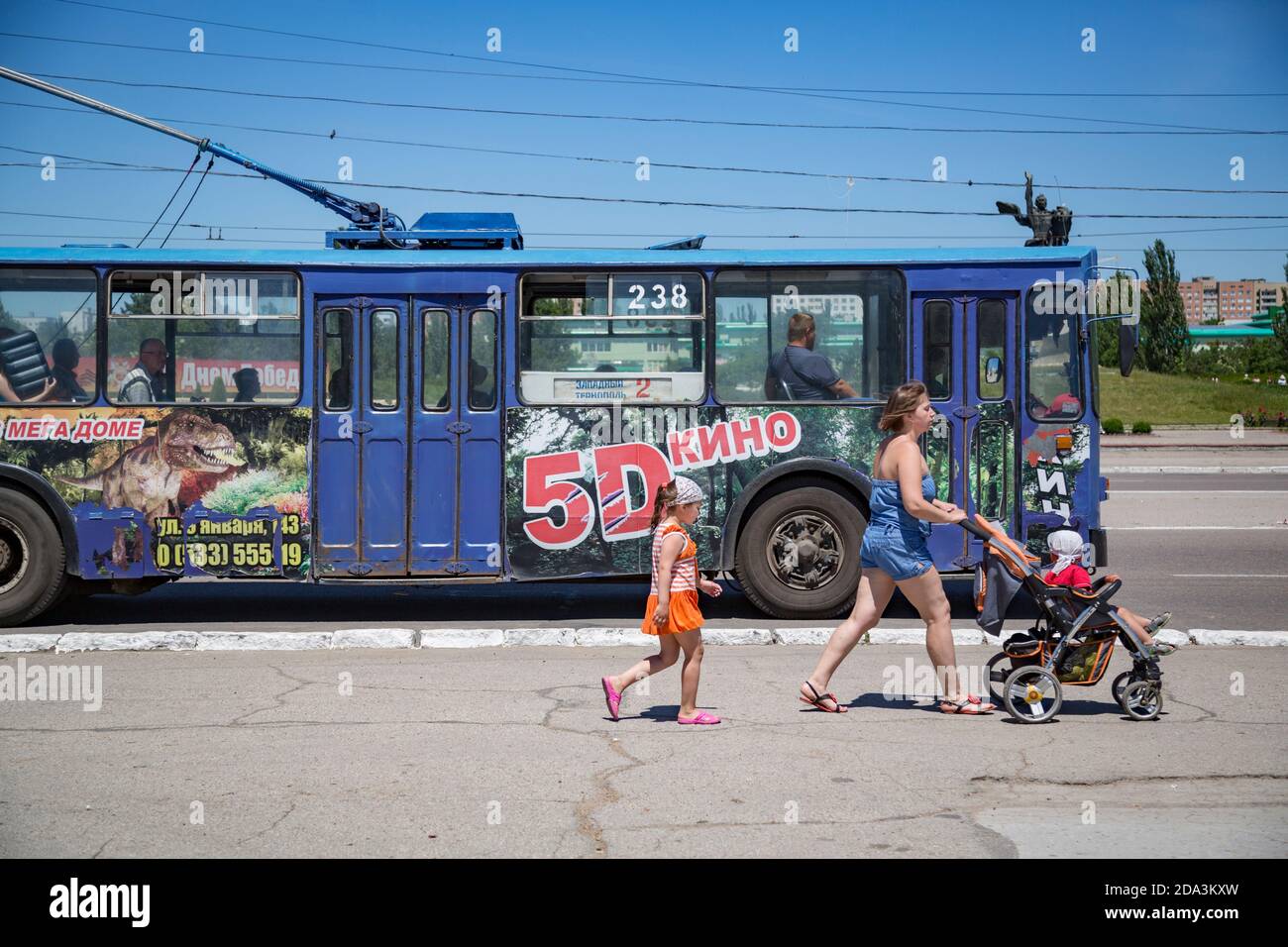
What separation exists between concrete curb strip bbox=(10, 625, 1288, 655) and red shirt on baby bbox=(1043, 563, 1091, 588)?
7.99 feet

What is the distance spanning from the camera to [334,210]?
14.7 m

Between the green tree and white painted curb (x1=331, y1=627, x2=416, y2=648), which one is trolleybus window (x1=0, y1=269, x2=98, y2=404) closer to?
white painted curb (x1=331, y1=627, x2=416, y2=648)

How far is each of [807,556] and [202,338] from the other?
5.15 meters

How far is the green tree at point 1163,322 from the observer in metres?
85.0

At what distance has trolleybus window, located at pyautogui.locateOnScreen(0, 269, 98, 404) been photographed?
1095 centimetres

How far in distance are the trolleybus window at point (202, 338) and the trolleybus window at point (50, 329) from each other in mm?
194

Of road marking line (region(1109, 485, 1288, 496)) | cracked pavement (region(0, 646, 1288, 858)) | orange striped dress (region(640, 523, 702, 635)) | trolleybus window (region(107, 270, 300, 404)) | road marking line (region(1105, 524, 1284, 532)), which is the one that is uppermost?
trolleybus window (region(107, 270, 300, 404))

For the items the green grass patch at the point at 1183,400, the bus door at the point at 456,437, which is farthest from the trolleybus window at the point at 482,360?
the green grass patch at the point at 1183,400

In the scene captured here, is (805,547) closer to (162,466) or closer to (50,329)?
(162,466)

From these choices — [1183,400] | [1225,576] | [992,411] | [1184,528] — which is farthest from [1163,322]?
[992,411]

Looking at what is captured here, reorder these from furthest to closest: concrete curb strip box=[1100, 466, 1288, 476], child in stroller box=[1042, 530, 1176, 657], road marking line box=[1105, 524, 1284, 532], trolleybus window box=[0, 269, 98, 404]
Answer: concrete curb strip box=[1100, 466, 1288, 476] → road marking line box=[1105, 524, 1284, 532] → trolleybus window box=[0, 269, 98, 404] → child in stroller box=[1042, 530, 1176, 657]

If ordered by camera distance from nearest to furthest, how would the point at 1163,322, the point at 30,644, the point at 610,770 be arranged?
1. the point at 610,770
2. the point at 30,644
3. the point at 1163,322

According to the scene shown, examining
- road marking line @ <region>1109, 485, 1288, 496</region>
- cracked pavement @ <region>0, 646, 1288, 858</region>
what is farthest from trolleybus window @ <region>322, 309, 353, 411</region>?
road marking line @ <region>1109, 485, 1288, 496</region>

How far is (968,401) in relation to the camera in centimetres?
1111
